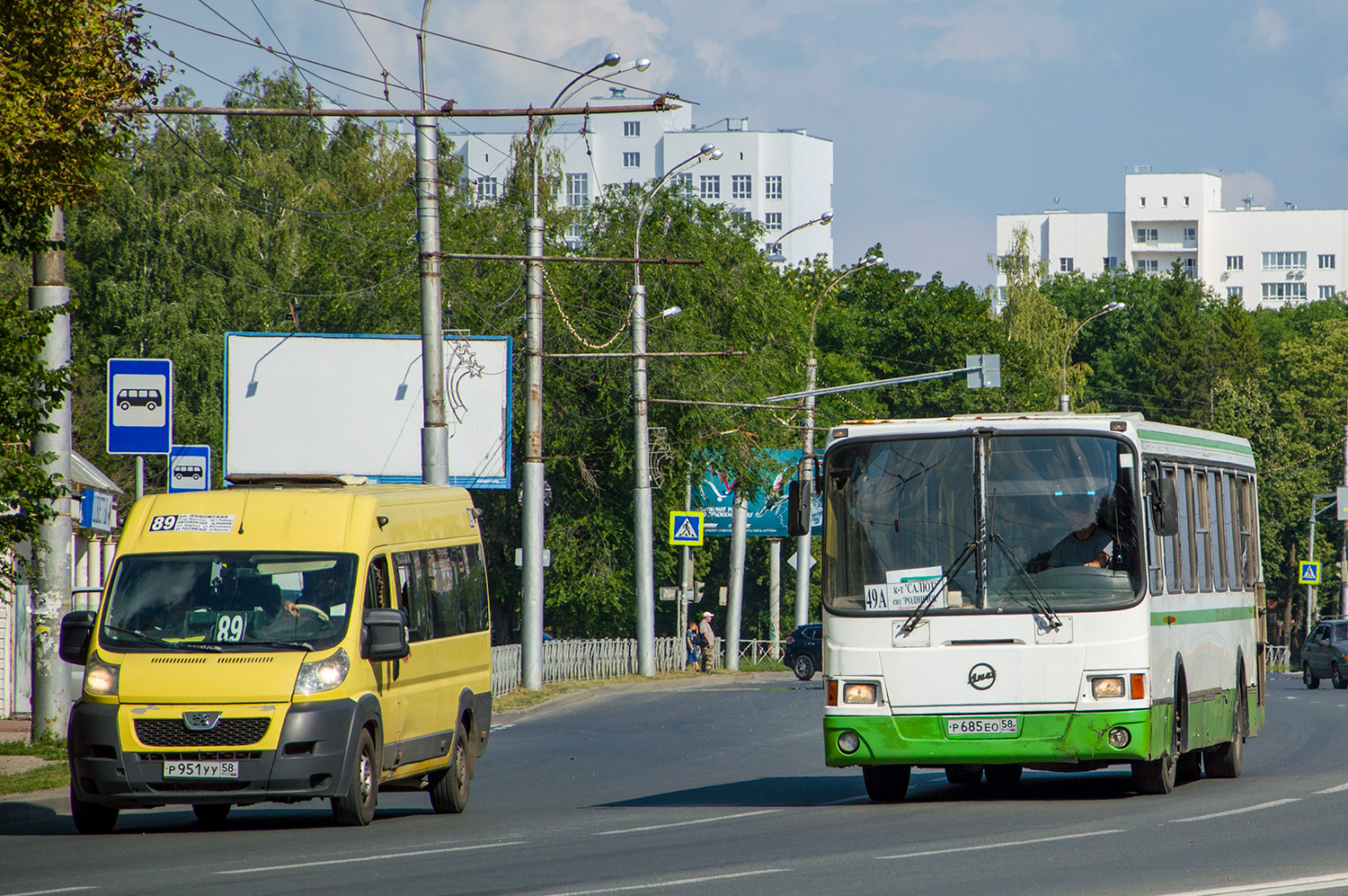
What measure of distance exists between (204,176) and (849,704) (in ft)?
156

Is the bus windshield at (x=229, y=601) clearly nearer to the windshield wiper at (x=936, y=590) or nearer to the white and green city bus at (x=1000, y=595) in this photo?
the white and green city bus at (x=1000, y=595)

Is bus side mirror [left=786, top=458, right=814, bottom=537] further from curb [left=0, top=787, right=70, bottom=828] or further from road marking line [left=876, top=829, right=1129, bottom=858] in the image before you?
curb [left=0, top=787, right=70, bottom=828]

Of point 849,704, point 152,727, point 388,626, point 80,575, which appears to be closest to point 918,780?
point 849,704

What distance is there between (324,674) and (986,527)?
485 cm

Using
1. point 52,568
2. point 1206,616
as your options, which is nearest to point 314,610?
point 52,568

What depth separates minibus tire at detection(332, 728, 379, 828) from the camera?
13195 millimetres

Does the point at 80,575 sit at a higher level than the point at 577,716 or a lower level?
higher

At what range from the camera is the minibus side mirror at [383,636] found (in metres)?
13.3

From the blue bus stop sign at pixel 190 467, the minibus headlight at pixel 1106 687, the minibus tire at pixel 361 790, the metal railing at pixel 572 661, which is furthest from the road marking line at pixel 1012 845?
the metal railing at pixel 572 661

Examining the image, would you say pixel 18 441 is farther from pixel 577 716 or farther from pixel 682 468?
pixel 682 468

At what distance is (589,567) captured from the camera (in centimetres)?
5653

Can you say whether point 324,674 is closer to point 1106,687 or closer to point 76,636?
point 76,636

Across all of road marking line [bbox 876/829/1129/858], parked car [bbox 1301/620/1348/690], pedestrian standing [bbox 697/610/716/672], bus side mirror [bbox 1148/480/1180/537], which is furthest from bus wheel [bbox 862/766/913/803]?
pedestrian standing [bbox 697/610/716/672]

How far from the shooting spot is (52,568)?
62.0 ft
